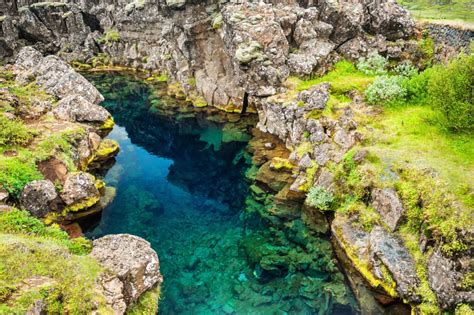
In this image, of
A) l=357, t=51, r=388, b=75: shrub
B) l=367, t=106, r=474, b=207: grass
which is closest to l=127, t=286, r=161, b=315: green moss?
l=367, t=106, r=474, b=207: grass

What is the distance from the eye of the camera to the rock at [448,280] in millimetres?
16359

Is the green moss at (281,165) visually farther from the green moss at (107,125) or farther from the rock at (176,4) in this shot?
the rock at (176,4)

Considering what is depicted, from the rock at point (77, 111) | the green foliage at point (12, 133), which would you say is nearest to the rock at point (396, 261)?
the green foliage at point (12, 133)

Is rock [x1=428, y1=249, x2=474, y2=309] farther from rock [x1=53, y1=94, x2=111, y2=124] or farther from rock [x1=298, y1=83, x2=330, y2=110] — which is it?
rock [x1=53, y1=94, x2=111, y2=124]

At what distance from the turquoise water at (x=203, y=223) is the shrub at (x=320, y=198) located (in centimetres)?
284

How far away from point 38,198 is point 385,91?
102ft

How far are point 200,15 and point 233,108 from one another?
602 inches

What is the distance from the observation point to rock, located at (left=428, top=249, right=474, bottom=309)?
1636 cm

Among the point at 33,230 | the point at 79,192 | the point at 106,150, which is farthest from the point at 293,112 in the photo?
the point at 33,230

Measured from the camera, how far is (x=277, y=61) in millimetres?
43250

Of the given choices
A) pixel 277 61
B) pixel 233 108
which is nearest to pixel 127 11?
pixel 233 108

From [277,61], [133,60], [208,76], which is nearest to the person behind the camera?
[277,61]

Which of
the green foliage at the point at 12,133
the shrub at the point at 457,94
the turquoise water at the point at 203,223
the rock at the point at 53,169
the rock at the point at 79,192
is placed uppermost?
the shrub at the point at 457,94

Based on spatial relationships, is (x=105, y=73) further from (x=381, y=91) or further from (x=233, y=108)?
(x=381, y=91)
